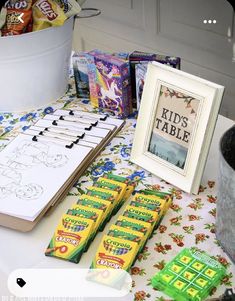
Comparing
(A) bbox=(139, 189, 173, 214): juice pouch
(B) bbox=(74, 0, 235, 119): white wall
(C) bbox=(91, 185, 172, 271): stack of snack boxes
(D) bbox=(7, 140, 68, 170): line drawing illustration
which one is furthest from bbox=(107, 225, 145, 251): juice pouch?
(B) bbox=(74, 0, 235, 119): white wall

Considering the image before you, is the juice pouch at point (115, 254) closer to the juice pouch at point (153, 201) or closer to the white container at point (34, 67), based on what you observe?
the juice pouch at point (153, 201)

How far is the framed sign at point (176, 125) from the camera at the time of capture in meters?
0.89

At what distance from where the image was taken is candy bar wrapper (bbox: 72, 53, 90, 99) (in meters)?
1.26

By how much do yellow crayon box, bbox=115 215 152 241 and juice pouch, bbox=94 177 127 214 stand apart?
0.06m

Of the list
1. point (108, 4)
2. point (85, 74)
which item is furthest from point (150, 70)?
point (108, 4)

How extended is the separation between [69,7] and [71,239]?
2.23 feet

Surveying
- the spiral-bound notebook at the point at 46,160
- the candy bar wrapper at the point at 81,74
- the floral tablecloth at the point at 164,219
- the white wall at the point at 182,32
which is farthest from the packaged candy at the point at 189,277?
the white wall at the point at 182,32

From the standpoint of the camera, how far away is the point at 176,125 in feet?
3.12

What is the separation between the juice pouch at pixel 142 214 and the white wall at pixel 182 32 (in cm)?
89

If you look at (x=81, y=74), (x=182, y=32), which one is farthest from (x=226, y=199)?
(x=182, y=32)


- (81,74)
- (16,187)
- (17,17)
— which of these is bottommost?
(16,187)

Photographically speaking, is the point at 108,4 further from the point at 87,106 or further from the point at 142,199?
the point at 142,199

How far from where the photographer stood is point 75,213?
852 mm

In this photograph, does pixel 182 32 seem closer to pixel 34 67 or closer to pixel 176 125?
pixel 34 67
